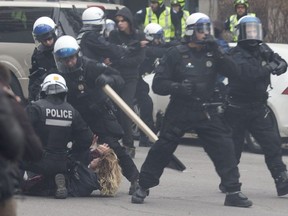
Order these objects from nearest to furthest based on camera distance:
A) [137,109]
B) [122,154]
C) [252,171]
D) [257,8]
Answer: [122,154], [252,171], [137,109], [257,8]

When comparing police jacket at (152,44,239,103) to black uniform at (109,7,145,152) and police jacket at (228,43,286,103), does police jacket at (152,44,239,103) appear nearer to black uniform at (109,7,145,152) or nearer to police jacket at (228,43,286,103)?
police jacket at (228,43,286,103)

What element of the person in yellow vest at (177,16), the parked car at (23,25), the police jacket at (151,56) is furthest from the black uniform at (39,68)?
the person in yellow vest at (177,16)

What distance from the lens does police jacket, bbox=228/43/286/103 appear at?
10.6 metres


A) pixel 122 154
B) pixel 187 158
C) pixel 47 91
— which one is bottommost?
pixel 187 158

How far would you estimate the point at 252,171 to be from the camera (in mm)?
13023

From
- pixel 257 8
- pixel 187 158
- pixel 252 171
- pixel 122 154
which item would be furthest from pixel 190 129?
pixel 257 8

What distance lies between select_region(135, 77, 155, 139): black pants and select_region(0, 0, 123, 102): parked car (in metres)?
1.92

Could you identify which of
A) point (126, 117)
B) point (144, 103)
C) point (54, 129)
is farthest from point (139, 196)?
point (144, 103)

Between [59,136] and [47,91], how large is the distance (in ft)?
1.47

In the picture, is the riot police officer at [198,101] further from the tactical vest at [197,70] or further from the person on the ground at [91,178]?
the person on the ground at [91,178]

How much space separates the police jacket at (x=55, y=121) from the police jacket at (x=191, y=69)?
0.87 meters

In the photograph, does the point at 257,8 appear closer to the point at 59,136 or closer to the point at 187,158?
the point at 187,158

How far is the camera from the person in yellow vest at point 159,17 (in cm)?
1861

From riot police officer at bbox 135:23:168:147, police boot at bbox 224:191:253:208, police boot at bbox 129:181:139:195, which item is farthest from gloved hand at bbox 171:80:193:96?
riot police officer at bbox 135:23:168:147
